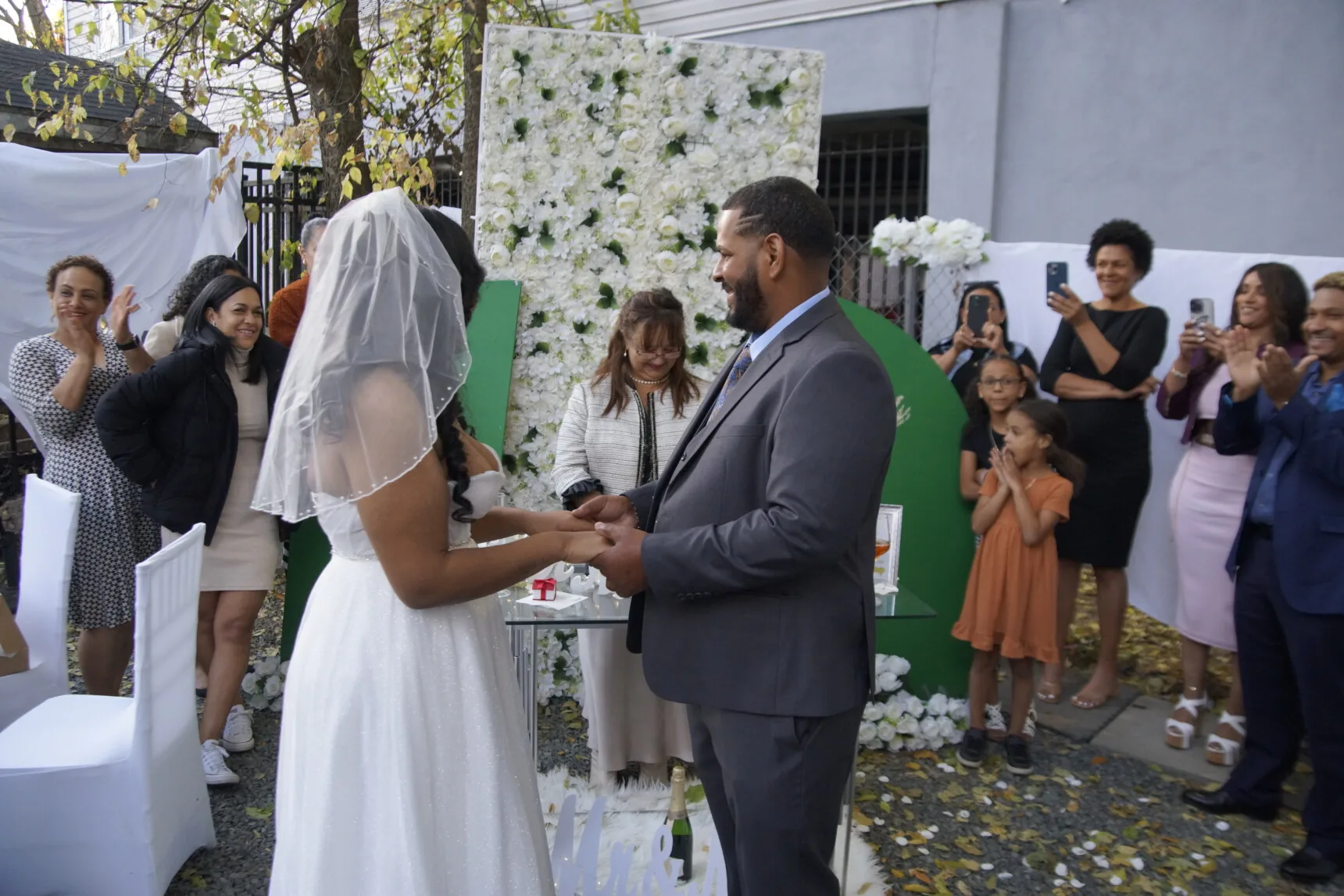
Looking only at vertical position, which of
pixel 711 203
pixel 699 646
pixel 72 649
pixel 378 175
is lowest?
pixel 72 649

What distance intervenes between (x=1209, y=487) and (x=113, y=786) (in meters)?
4.38

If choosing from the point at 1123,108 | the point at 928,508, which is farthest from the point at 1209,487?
the point at 1123,108

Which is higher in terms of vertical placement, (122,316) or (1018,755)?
(122,316)

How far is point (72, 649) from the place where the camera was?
5.76m

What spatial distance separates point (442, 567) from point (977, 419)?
3.19 metres

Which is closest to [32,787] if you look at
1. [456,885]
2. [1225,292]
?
[456,885]

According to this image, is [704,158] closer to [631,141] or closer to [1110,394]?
[631,141]

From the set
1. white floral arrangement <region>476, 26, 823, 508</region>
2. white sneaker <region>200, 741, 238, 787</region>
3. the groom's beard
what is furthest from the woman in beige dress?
the groom's beard

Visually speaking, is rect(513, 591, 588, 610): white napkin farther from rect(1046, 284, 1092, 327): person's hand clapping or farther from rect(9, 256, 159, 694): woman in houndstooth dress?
rect(1046, 284, 1092, 327): person's hand clapping

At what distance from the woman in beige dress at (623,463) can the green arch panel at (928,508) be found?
42.1 inches

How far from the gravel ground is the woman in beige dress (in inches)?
15.0

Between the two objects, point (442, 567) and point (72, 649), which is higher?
point (442, 567)

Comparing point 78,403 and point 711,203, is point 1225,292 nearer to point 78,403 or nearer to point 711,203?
point 711,203

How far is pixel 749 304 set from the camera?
2.29 metres
